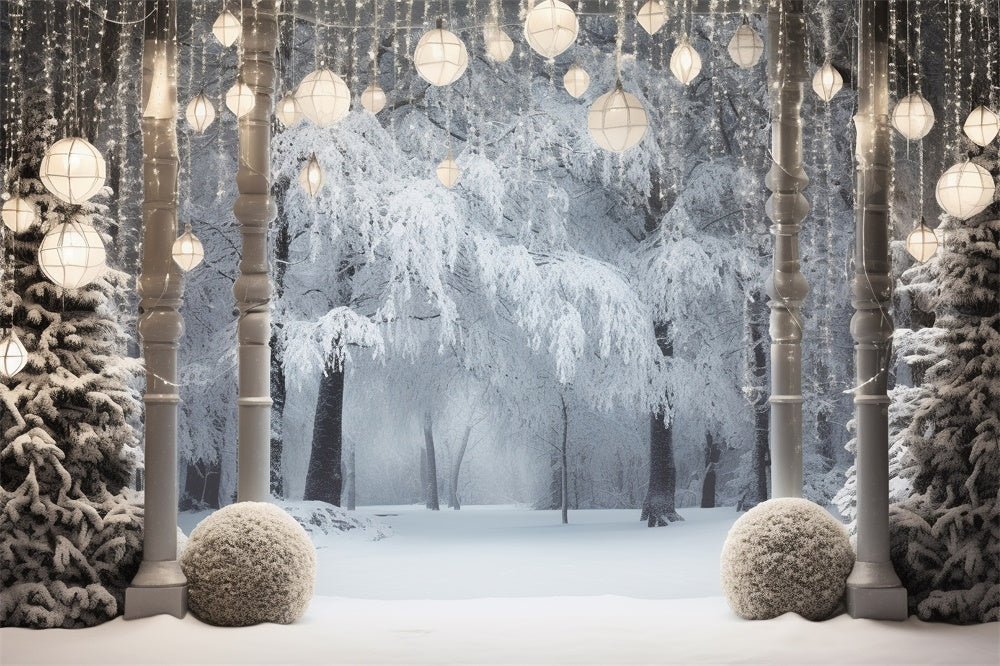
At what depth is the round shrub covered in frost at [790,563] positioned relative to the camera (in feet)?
19.9

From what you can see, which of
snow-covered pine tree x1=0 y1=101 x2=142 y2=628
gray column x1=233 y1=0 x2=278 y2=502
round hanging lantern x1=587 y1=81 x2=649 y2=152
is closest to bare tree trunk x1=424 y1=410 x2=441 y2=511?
gray column x1=233 y1=0 x2=278 y2=502

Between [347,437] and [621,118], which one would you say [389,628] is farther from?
[347,437]

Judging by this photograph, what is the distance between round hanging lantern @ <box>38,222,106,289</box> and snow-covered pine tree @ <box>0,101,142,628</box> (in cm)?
65

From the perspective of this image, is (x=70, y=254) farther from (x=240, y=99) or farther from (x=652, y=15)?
(x=652, y=15)

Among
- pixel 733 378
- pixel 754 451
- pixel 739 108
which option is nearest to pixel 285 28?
pixel 739 108

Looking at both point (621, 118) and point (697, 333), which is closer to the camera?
point (621, 118)

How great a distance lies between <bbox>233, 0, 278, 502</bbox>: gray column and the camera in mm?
6656

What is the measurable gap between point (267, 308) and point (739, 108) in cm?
755

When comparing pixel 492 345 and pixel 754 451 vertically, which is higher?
pixel 492 345

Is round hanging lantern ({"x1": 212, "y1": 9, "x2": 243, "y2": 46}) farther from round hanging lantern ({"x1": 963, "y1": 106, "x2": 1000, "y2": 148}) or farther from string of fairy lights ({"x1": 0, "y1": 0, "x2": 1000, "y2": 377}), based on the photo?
round hanging lantern ({"x1": 963, "y1": 106, "x2": 1000, "y2": 148})

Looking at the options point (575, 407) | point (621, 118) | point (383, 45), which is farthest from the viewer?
point (575, 407)

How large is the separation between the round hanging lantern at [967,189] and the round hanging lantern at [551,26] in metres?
2.25

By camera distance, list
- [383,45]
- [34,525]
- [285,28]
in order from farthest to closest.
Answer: [383,45]
[285,28]
[34,525]

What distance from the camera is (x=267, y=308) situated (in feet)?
22.4
